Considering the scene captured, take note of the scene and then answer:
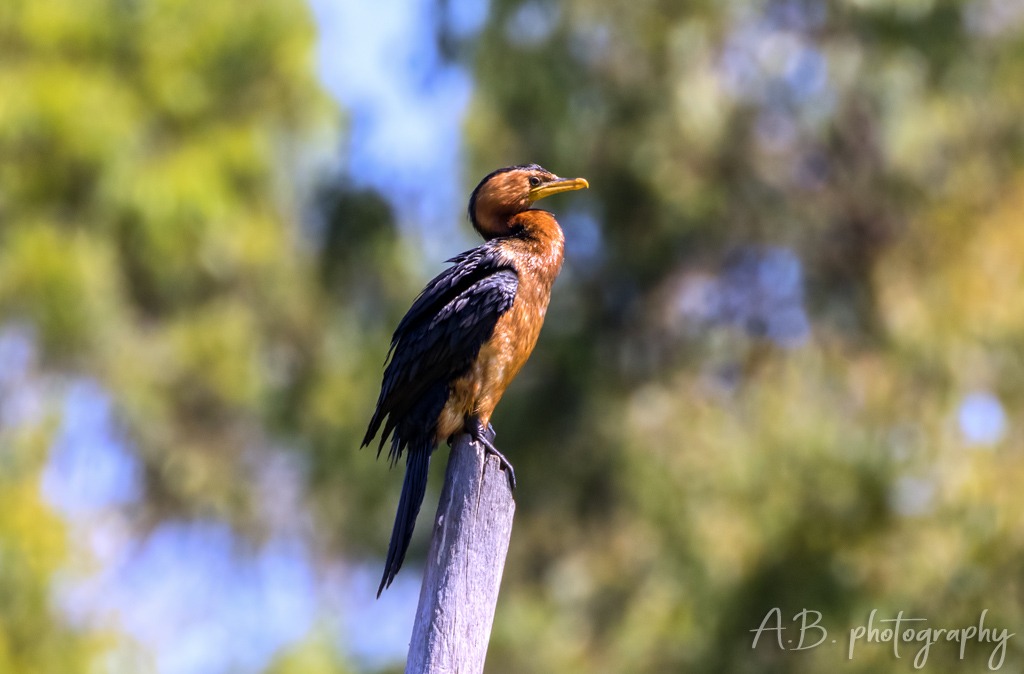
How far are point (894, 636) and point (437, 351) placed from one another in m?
3.50

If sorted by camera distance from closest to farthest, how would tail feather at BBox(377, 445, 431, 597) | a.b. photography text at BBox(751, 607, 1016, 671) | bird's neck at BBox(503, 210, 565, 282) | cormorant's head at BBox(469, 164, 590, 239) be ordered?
tail feather at BBox(377, 445, 431, 597) < bird's neck at BBox(503, 210, 565, 282) < cormorant's head at BBox(469, 164, 590, 239) < a.b. photography text at BBox(751, 607, 1016, 671)

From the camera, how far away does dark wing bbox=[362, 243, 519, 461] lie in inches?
177

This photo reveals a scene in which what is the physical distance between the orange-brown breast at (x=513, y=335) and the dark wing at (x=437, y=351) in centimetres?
3

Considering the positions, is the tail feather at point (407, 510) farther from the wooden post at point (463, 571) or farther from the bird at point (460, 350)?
the wooden post at point (463, 571)

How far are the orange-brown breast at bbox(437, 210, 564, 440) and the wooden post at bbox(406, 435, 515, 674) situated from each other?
722 millimetres

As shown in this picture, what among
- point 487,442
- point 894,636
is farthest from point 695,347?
point 487,442

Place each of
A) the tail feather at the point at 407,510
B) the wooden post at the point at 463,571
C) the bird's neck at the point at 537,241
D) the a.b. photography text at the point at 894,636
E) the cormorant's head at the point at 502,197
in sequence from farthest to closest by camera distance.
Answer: the a.b. photography text at the point at 894,636 < the cormorant's head at the point at 502,197 < the bird's neck at the point at 537,241 < the tail feather at the point at 407,510 < the wooden post at the point at 463,571

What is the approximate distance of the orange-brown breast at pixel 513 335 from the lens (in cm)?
450

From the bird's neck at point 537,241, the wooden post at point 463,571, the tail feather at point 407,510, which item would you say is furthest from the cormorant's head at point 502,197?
the wooden post at point 463,571

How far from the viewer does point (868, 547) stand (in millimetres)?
7242

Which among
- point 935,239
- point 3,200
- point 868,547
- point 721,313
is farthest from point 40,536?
point 935,239

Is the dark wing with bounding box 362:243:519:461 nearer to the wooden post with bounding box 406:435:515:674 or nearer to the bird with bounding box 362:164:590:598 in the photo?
the bird with bounding box 362:164:590:598

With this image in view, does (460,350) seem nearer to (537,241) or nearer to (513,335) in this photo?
(513,335)

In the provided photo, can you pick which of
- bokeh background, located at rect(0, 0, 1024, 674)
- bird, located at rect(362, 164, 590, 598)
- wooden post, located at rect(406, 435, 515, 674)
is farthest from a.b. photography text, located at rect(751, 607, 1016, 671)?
wooden post, located at rect(406, 435, 515, 674)
